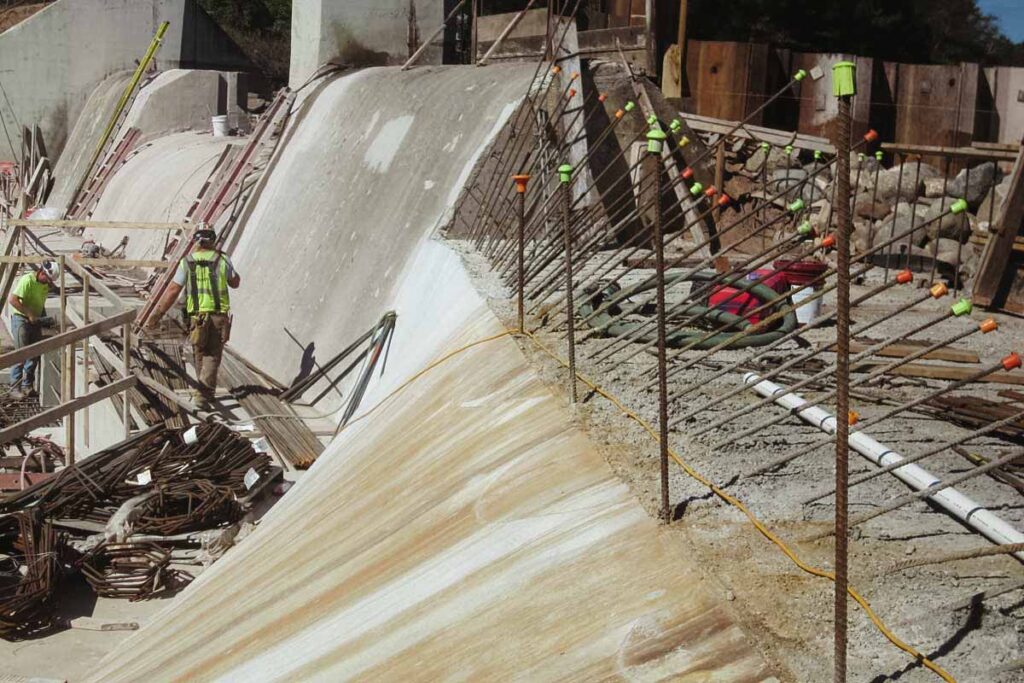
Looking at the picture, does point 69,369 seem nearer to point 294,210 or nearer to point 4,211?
point 294,210

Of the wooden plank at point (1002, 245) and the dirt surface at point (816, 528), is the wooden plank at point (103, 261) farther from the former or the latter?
the wooden plank at point (1002, 245)

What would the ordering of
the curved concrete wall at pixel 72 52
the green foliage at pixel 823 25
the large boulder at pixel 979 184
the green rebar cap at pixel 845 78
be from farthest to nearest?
the curved concrete wall at pixel 72 52 → the green foliage at pixel 823 25 → the large boulder at pixel 979 184 → the green rebar cap at pixel 845 78

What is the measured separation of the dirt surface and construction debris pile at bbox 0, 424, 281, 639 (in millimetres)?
3384

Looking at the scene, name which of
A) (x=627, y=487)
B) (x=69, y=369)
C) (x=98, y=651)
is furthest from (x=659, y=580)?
(x=69, y=369)

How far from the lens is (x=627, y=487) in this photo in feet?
15.1

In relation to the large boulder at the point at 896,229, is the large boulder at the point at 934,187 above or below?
above

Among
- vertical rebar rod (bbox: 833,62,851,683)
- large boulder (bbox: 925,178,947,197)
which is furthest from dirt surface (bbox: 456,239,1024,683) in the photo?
large boulder (bbox: 925,178,947,197)

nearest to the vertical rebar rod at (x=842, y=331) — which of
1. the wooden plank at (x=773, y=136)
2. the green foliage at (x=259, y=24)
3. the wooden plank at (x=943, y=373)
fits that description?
the wooden plank at (x=943, y=373)

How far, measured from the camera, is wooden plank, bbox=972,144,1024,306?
907cm

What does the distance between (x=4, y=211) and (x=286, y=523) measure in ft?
61.7

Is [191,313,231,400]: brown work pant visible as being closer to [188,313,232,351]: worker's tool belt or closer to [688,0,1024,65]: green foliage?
[188,313,232,351]: worker's tool belt

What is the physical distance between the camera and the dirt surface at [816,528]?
3.38 metres

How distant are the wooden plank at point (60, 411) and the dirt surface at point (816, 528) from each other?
484 cm

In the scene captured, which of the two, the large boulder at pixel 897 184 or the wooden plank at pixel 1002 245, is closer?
the wooden plank at pixel 1002 245
